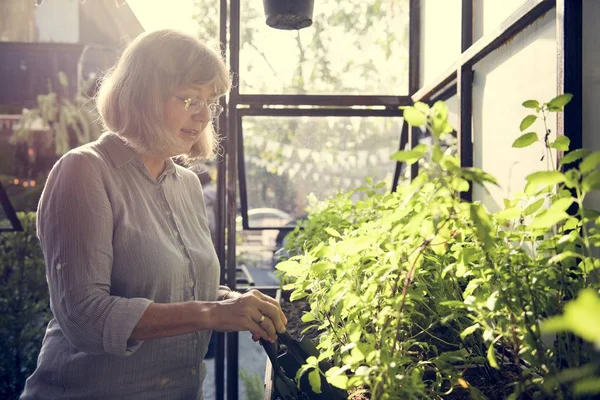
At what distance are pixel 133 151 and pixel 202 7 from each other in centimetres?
208

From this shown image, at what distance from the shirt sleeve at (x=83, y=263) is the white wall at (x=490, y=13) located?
128cm

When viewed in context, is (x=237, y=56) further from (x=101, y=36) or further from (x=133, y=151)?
(x=101, y=36)

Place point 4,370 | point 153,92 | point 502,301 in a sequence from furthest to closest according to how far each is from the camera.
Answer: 1. point 4,370
2. point 153,92
3. point 502,301

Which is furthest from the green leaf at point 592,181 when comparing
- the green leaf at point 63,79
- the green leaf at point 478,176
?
the green leaf at point 63,79

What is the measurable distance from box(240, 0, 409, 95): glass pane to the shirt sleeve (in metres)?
1.89

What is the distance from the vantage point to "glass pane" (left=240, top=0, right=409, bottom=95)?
3.20 meters

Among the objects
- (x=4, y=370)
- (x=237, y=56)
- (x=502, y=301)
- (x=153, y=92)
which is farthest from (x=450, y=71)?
(x=4, y=370)

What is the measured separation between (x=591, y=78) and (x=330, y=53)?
221 cm

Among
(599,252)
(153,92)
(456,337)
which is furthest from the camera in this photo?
(153,92)

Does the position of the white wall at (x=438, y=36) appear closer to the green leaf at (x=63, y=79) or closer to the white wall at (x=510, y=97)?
the white wall at (x=510, y=97)

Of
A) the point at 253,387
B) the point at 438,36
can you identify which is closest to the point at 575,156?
the point at 438,36

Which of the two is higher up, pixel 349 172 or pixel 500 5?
pixel 500 5

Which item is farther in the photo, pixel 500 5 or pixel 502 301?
pixel 500 5

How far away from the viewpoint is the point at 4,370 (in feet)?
13.0
